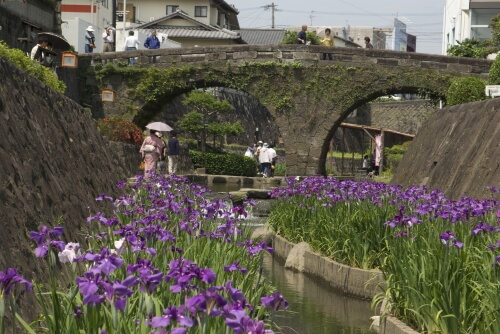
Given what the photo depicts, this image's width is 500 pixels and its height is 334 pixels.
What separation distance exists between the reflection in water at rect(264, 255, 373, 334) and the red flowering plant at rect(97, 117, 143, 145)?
16.8 meters

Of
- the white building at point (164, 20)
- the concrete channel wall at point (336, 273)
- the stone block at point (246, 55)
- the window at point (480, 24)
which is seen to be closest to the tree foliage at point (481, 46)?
the window at point (480, 24)

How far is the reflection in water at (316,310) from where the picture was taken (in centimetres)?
871

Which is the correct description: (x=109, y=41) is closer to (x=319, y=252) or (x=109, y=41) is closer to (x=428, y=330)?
(x=319, y=252)

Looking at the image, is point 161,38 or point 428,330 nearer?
point 428,330

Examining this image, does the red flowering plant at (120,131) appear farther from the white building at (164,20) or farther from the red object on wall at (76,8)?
the red object on wall at (76,8)

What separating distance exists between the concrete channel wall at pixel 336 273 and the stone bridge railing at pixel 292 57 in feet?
77.4

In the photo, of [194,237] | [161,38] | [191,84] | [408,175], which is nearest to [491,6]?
[191,84]

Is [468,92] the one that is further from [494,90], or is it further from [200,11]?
[200,11]

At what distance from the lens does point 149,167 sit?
68.3 feet

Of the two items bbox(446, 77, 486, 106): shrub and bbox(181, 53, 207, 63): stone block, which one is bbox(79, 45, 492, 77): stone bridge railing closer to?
bbox(181, 53, 207, 63): stone block

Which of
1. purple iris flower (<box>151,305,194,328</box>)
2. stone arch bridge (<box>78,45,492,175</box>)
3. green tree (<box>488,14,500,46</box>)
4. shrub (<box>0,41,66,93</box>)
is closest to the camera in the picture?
purple iris flower (<box>151,305,194,328</box>)

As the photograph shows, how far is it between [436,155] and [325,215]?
246 inches

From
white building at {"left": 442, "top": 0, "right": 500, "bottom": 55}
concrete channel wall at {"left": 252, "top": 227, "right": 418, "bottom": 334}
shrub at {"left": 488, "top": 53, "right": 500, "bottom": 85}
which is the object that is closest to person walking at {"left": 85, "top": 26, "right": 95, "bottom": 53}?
white building at {"left": 442, "top": 0, "right": 500, "bottom": 55}

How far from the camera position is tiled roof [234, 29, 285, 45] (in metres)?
82.6
